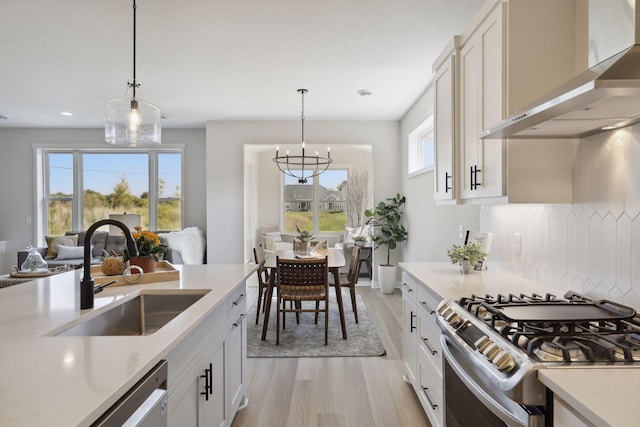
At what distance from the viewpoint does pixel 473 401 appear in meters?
1.28

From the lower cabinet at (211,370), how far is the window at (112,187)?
4966mm

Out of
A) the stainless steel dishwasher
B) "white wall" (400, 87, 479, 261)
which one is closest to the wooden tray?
the stainless steel dishwasher

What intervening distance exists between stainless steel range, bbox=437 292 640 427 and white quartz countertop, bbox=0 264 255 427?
954 mm

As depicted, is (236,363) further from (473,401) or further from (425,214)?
(425,214)

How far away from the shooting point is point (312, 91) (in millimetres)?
4402

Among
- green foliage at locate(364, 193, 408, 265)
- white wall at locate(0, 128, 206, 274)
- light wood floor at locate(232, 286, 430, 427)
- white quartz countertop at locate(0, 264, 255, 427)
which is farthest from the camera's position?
white wall at locate(0, 128, 206, 274)

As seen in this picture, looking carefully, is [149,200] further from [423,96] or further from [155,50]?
[423,96]

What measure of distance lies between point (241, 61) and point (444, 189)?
227 cm

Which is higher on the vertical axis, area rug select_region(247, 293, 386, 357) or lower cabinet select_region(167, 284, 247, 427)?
lower cabinet select_region(167, 284, 247, 427)

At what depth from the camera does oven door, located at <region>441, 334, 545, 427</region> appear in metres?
0.98

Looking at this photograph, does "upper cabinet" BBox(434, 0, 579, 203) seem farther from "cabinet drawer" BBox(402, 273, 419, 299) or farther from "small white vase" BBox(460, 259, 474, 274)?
"cabinet drawer" BBox(402, 273, 419, 299)

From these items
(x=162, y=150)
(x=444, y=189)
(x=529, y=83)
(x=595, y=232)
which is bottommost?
(x=595, y=232)

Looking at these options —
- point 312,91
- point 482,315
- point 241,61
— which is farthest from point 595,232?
point 312,91

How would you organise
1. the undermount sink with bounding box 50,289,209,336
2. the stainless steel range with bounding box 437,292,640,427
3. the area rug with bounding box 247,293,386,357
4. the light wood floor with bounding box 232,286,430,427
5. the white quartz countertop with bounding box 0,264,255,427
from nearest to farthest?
the white quartz countertop with bounding box 0,264,255,427 → the stainless steel range with bounding box 437,292,640,427 → the undermount sink with bounding box 50,289,209,336 → the light wood floor with bounding box 232,286,430,427 → the area rug with bounding box 247,293,386,357
